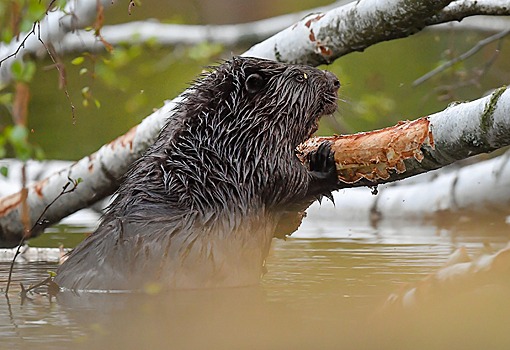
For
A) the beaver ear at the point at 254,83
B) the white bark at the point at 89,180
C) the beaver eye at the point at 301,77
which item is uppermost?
the beaver ear at the point at 254,83

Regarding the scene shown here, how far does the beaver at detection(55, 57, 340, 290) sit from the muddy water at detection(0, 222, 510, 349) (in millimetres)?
92

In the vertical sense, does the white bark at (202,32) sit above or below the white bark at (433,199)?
above

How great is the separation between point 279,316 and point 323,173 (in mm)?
886

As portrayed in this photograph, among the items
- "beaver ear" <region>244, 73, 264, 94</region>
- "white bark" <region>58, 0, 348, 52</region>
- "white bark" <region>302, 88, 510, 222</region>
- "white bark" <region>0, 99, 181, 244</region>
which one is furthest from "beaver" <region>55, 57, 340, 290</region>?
"white bark" <region>58, 0, 348, 52</region>

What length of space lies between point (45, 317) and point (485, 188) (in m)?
3.54

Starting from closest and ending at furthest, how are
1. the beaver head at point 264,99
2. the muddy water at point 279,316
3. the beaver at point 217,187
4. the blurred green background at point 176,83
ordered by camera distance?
the muddy water at point 279,316, the beaver at point 217,187, the beaver head at point 264,99, the blurred green background at point 176,83

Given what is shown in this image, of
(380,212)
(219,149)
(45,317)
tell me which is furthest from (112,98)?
(45,317)

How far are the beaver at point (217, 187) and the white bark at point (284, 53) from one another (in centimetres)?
33

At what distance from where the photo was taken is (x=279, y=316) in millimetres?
2457

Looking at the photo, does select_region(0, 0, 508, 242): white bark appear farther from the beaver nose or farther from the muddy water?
the muddy water

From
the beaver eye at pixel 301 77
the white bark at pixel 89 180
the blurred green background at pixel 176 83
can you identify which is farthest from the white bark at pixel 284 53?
the blurred green background at pixel 176 83

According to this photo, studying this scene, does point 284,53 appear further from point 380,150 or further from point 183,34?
point 183,34

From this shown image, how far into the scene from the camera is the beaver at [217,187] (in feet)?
9.52

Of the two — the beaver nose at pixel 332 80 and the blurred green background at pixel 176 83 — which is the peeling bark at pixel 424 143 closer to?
the beaver nose at pixel 332 80
